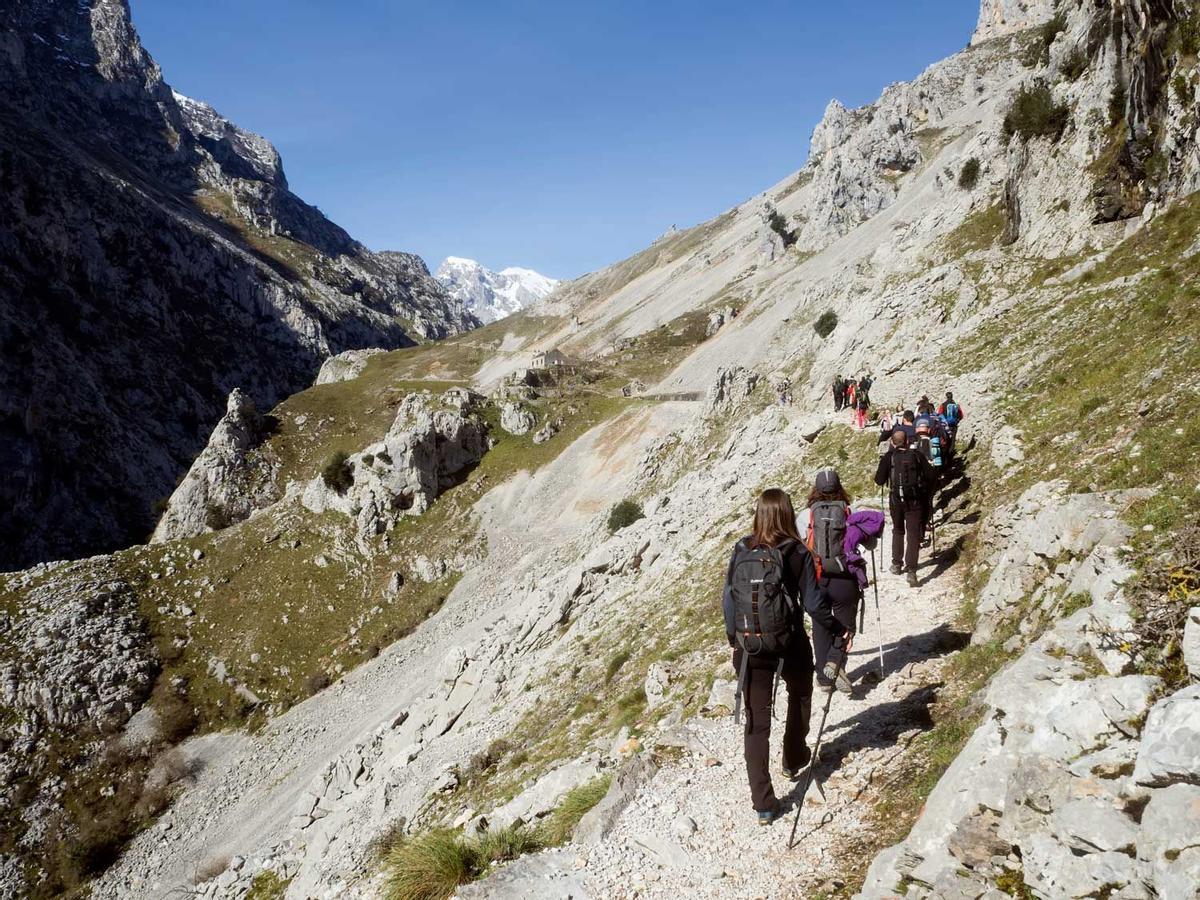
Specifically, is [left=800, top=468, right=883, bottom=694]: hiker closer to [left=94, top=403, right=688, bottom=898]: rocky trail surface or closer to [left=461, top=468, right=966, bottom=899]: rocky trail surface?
[left=461, top=468, right=966, bottom=899]: rocky trail surface

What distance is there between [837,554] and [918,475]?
497cm

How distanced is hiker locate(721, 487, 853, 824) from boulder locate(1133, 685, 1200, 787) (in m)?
3.12

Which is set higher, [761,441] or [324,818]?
[761,441]

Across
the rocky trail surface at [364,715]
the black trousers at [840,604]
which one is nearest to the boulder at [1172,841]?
the black trousers at [840,604]

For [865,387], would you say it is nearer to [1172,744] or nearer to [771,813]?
[771,813]

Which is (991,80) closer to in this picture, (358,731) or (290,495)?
(290,495)

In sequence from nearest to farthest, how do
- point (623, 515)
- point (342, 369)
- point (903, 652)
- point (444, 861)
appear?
point (444, 861) < point (903, 652) < point (623, 515) < point (342, 369)

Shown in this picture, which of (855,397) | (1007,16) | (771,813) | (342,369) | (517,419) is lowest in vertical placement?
(771,813)

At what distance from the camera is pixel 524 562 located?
48.9 m

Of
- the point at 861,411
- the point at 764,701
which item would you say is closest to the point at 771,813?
the point at 764,701

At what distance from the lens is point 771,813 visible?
7.80m

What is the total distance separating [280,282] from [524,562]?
17066 cm

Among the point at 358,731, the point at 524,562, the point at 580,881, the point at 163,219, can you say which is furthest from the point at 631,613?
the point at 163,219

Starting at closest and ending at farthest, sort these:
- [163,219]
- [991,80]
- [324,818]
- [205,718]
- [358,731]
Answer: [324,818] < [358,731] < [205,718] < [991,80] < [163,219]
